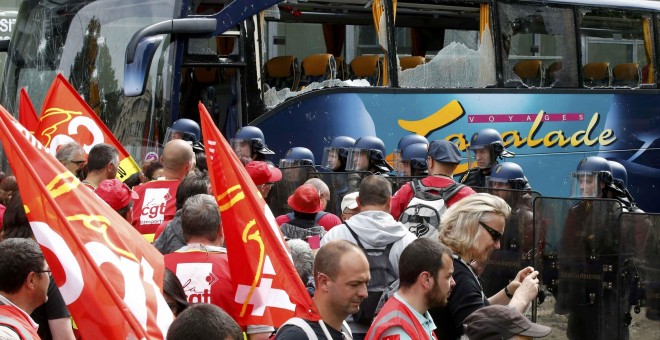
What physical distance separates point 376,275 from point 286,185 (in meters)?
4.44

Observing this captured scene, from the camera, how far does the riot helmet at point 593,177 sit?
1010cm

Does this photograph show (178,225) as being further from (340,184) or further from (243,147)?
(243,147)

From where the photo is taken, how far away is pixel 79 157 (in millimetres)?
8914

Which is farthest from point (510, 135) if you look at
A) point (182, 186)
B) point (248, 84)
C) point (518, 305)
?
point (518, 305)

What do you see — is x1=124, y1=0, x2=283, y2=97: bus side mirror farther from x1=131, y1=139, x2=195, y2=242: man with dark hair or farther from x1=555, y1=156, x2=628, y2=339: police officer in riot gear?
x1=555, y1=156, x2=628, y2=339: police officer in riot gear

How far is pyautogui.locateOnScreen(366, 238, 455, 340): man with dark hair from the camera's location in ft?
16.6

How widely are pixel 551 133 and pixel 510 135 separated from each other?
0.76m

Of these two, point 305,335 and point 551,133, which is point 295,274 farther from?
point 551,133

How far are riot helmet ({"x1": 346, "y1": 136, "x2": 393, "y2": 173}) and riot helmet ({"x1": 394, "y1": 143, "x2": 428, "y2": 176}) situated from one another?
0.68 ft

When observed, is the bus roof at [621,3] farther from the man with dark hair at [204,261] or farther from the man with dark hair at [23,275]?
the man with dark hair at [23,275]

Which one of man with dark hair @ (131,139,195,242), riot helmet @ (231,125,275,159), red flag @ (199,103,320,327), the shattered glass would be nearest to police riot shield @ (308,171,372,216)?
riot helmet @ (231,125,275,159)

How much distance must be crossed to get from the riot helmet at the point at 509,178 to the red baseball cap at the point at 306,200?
3046 mm

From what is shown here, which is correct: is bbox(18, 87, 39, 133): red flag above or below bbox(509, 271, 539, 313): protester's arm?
above

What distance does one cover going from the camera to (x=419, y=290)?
Answer: 16.9ft
